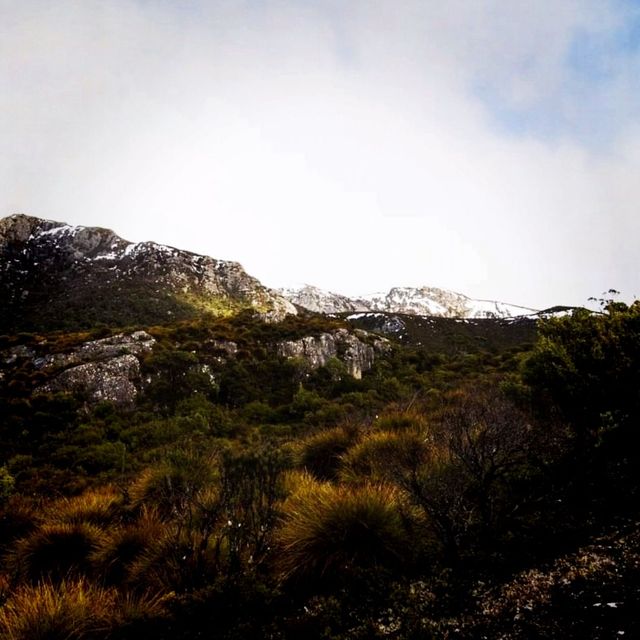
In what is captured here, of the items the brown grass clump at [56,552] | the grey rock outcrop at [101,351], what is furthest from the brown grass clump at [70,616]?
the grey rock outcrop at [101,351]

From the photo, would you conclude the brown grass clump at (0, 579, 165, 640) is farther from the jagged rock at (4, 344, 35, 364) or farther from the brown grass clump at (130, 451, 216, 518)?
the jagged rock at (4, 344, 35, 364)

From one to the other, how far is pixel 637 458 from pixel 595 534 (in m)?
2.00

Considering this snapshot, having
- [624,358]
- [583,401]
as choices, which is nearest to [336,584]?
[583,401]

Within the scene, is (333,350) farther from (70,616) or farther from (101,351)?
(70,616)

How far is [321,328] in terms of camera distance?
34.8 m

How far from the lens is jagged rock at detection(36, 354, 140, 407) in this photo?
75.8 feet

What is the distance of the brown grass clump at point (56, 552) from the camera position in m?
5.48

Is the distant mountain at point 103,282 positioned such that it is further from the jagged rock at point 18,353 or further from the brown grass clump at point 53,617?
the brown grass clump at point 53,617

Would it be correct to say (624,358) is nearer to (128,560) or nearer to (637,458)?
(637,458)

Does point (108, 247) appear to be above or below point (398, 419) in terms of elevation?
above

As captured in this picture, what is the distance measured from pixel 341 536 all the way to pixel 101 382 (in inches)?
920

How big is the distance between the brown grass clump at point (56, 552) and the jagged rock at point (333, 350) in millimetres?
24118

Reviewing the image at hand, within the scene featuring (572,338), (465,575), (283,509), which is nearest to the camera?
(465,575)

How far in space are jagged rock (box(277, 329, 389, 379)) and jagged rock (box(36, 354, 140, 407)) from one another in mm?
10842
